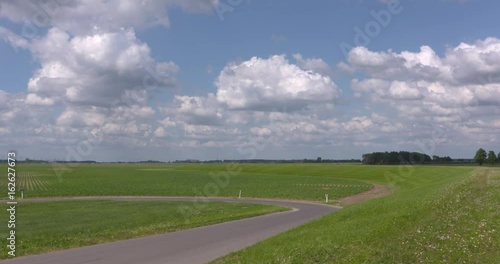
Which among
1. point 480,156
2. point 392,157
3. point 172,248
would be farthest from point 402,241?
point 392,157

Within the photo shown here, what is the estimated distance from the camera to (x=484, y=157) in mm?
148750

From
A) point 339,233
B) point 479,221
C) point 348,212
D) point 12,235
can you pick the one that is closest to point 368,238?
point 339,233

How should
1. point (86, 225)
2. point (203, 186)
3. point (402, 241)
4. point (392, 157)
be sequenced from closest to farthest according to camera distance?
Result: point (402, 241)
point (86, 225)
point (203, 186)
point (392, 157)

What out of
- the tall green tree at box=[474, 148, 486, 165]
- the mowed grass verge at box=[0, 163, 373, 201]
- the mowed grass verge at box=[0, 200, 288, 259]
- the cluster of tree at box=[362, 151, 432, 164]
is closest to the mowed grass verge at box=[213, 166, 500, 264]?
the mowed grass verge at box=[0, 200, 288, 259]

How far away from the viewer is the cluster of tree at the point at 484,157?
148 metres

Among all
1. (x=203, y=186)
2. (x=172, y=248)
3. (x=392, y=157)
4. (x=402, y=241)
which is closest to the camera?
(x=402, y=241)

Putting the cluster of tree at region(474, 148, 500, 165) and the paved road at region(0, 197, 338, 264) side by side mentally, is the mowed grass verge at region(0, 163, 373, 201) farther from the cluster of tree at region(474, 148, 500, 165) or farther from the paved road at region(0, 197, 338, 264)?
the cluster of tree at region(474, 148, 500, 165)

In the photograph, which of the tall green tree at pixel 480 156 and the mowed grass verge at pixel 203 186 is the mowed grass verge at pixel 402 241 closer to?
the mowed grass verge at pixel 203 186

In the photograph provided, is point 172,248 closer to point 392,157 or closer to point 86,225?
point 86,225

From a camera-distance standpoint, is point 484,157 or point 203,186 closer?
point 203,186

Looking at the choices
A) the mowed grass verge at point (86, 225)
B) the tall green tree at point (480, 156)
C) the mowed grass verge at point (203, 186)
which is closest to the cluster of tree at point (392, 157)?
the tall green tree at point (480, 156)

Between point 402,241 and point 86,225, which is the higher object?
point 402,241

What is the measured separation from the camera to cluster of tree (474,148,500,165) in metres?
148

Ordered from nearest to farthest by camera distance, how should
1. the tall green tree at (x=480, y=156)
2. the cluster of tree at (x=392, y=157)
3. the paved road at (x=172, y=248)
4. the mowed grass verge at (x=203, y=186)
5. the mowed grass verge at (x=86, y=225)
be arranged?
1. the paved road at (x=172, y=248)
2. the mowed grass verge at (x=86, y=225)
3. the mowed grass verge at (x=203, y=186)
4. the tall green tree at (x=480, y=156)
5. the cluster of tree at (x=392, y=157)
